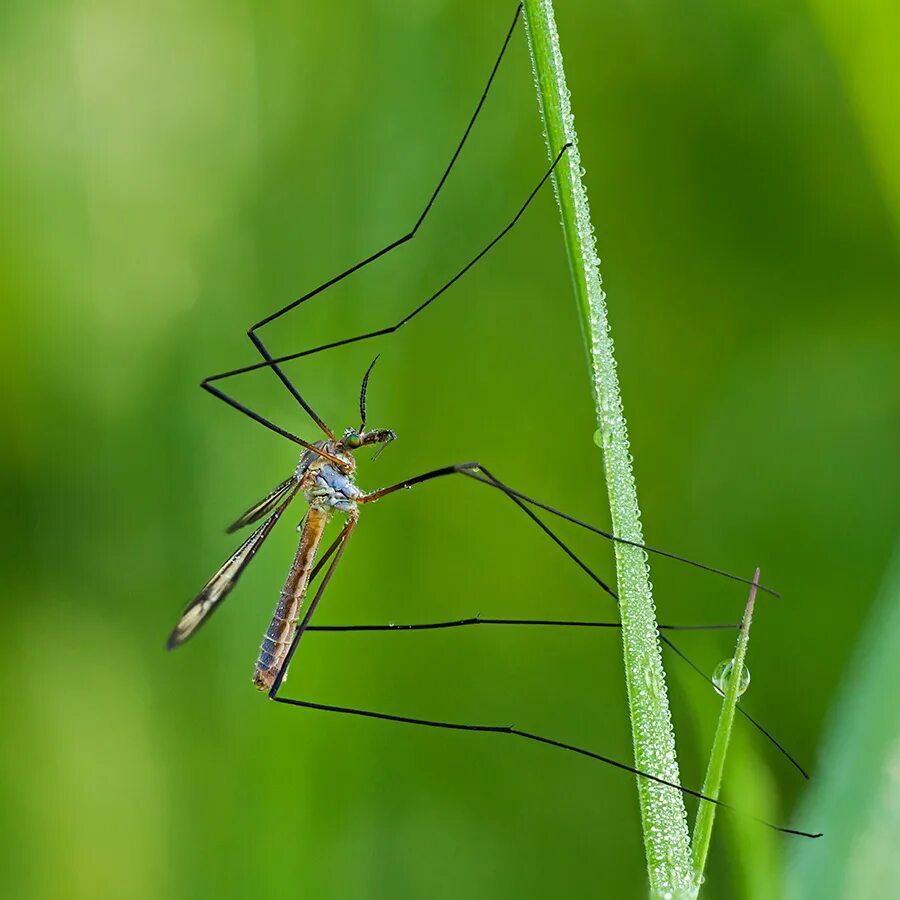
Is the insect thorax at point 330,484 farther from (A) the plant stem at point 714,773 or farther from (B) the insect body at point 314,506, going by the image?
(A) the plant stem at point 714,773

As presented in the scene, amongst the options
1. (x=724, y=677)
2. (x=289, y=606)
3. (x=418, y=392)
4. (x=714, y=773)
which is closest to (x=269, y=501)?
(x=289, y=606)

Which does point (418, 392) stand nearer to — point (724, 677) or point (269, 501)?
point (269, 501)

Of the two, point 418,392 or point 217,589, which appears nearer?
point 217,589

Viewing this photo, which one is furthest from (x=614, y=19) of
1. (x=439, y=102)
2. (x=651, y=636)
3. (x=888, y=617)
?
(x=651, y=636)

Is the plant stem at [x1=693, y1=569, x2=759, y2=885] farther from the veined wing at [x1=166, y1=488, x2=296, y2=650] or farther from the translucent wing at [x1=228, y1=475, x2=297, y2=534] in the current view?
the translucent wing at [x1=228, y1=475, x2=297, y2=534]

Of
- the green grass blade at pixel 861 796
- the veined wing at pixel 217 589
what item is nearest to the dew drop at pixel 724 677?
the green grass blade at pixel 861 796

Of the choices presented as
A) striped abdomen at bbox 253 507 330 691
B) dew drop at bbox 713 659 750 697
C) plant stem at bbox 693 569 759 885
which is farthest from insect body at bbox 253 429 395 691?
plant stem at bbox 693 569 759 885

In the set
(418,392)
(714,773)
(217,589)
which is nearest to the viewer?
(714,773)

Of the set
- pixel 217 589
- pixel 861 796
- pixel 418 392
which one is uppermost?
pixel 418 392
